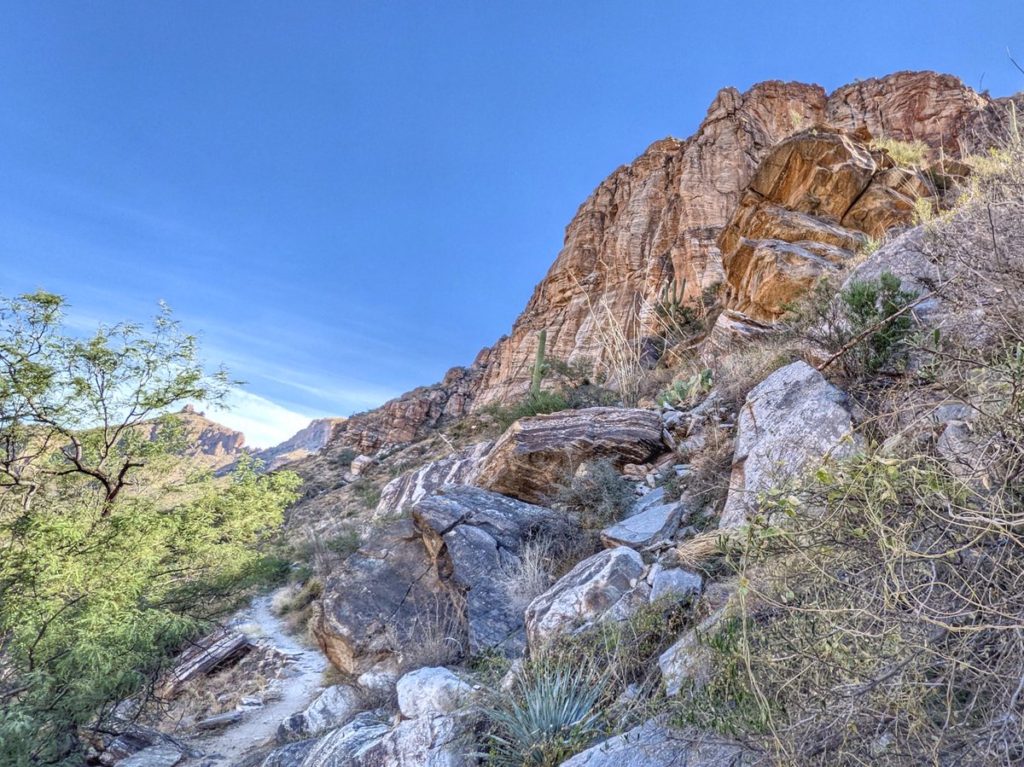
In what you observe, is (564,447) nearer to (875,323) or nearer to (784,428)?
(784,428)

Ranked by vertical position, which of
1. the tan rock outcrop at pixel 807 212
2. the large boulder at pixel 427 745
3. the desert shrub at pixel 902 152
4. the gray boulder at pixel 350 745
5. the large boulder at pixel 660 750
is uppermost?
the desert shrub at pixel 902 152

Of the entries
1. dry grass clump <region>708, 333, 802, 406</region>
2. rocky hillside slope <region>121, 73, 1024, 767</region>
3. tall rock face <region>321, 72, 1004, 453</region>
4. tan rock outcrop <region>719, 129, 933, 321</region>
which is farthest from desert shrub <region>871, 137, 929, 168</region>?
dry grass clump <region>708, 333, 802, 406</region>

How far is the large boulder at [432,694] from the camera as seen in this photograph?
3.11 metres

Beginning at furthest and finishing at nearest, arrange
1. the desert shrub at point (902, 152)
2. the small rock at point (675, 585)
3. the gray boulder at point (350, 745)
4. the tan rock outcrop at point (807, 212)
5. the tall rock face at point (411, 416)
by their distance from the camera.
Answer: the tall rock face at point (411, 416) → the desert shrub at point (902, 152) → the tan rock outcrop at point (807, 212) → the gray boulder at point (350, 745) → the small rock at point (675, 585)

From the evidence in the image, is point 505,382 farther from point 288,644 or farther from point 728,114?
point 288,644

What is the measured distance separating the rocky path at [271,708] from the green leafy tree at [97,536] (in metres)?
1.18

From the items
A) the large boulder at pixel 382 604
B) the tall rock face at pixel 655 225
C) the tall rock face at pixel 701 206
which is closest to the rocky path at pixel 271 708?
the large boulder at pixel 382 604

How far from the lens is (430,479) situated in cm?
1130

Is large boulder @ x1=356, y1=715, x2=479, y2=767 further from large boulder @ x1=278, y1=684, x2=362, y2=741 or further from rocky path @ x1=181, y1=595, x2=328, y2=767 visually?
rocky path @ x1=181, y1=595, x2=328, y2=767

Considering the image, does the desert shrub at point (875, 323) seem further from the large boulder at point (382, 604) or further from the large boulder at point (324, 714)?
the large boulder at point (324, 714)

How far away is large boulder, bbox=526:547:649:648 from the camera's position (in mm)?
3262

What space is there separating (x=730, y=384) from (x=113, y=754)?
336 inches

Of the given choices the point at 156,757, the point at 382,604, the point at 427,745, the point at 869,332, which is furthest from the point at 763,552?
the point at 156,757

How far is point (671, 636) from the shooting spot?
273 cm
